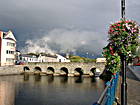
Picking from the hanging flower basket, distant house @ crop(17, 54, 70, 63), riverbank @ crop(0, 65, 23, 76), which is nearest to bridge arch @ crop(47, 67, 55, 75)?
riverbank @ crop(0, 65, 23, 76)

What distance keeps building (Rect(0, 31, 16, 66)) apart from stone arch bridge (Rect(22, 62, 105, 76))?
7.17 m

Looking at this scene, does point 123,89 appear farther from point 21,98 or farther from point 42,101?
point 21,98

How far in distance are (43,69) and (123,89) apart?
7444 centimetres

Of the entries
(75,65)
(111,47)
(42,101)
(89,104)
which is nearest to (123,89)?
(111,47)

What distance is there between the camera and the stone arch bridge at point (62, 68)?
74.5 metres

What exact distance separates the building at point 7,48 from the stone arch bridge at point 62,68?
717 centimetres

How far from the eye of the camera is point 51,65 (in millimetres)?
79250

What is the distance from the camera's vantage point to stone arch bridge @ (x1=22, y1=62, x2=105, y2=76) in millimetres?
74500

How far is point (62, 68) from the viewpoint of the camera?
82625 mm

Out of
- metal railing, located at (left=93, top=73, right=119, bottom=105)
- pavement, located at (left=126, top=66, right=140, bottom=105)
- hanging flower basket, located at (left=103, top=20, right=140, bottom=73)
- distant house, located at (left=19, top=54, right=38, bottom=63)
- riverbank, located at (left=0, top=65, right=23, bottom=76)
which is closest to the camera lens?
metal railing, located at (left=93, top=73, right=119, bottom=105)

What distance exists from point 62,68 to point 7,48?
24.9 metres

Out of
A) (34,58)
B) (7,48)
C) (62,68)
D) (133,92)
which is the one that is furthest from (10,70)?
(133,92)

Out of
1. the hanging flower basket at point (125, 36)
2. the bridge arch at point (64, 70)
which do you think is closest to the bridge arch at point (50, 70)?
the bridge arch at point (64, 70)

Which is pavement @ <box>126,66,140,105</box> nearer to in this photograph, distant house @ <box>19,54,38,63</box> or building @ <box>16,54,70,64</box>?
building @ <box>16,54,70,64</box>
